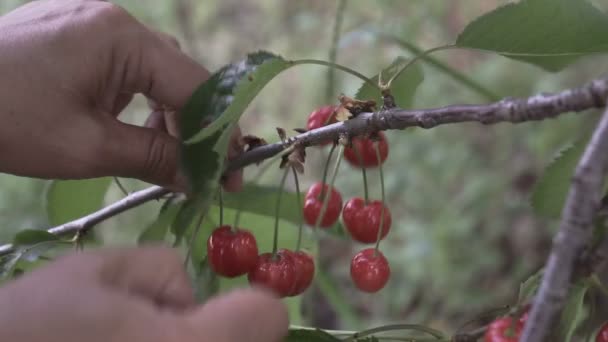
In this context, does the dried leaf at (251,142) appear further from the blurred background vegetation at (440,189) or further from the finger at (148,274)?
the blurred background vegetation at (440,189)

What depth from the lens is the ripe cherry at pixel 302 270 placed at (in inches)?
32.2

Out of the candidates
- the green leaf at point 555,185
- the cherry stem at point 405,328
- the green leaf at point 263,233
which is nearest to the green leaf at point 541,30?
the green leaf at point 555,185

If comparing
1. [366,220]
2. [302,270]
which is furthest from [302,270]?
[366,220]

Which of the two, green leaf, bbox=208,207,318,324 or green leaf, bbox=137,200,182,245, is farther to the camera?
green leaf, bbox=208,207,318,324

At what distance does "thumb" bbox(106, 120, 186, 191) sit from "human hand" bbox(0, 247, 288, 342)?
1.44 ft

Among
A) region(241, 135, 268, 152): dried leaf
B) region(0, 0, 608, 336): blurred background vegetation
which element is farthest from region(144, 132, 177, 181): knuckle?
region(0, 0, 608, 336): blurred background vegetation

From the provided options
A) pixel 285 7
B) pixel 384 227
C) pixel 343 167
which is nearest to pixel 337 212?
pixel 384 227

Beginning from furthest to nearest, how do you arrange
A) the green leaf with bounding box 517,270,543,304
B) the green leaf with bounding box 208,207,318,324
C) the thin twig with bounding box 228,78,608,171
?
the green leaf with bounding box 208,207,318,324
the green leaf with bounding box 517,270,543,304
the thin twig with bounding box 228,78,608,171

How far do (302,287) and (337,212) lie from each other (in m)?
0.16

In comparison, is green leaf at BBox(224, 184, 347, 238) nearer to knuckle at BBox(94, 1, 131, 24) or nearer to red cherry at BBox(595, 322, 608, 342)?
knuckle at BBox(94, 1, 131, 24)

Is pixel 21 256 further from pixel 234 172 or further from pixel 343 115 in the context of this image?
pixel 343 115

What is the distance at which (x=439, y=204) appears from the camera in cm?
268

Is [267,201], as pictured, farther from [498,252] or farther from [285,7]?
[285,7]

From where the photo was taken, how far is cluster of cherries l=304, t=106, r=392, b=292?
0.83 metres
